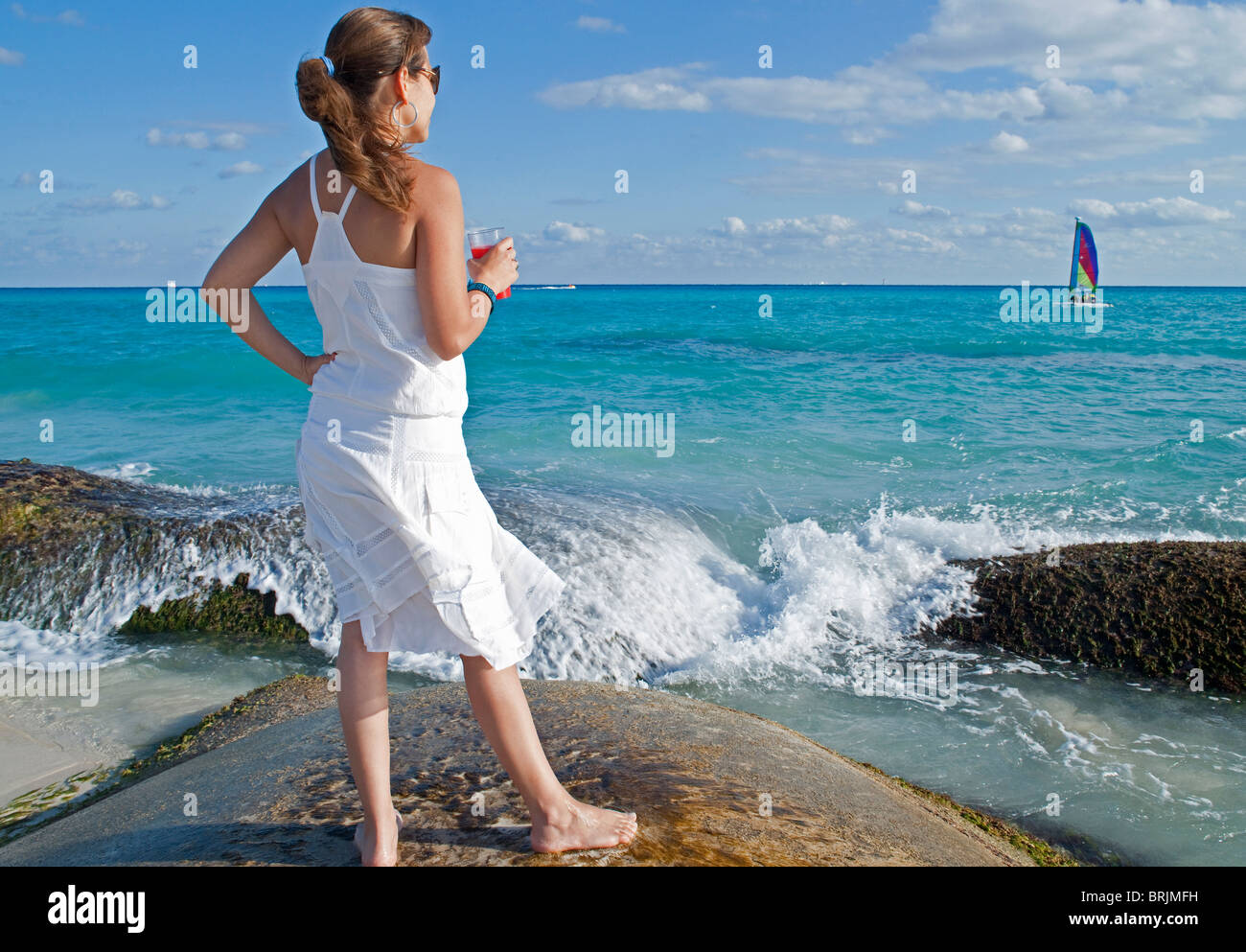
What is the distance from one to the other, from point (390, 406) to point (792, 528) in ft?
25.4

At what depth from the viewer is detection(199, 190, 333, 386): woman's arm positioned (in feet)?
7.89

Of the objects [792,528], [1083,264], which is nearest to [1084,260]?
[1083,264]

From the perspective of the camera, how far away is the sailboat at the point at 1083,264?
34.4 metres

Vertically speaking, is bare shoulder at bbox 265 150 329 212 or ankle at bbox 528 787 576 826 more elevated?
bare shoulder at bbox 265 150 329 212

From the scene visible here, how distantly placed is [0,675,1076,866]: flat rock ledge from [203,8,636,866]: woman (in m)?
0.28

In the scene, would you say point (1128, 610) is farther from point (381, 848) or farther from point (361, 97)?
point (361, 97)

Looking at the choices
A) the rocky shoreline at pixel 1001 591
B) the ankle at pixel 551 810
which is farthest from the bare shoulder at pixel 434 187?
the rocky shoreline at pixel 1001 591

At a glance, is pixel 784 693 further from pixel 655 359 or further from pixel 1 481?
pixel 655 359

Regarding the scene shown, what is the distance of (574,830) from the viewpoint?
2576mm

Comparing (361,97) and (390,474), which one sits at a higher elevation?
(361,97)

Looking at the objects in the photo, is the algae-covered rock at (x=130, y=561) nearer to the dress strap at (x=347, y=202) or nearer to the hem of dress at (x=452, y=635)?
the hem of dress at (x=452, y=635)

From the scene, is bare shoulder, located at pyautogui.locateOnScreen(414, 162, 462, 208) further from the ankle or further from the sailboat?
the sailboat

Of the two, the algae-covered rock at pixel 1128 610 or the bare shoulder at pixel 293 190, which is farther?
the algae-covered rock at pixel 1128 610

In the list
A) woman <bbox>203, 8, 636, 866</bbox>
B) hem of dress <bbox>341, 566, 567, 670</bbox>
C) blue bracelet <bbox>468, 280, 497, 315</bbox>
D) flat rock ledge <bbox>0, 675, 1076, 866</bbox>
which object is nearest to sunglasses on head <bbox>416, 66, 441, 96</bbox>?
woman <bbox>203, 8, 636, 866</bbox>
